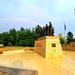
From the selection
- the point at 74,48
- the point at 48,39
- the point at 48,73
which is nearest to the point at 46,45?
the point at 48,39

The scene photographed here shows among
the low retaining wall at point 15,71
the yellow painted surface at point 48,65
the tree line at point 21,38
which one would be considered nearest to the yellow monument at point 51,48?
the yellow painted surface at point 48,65

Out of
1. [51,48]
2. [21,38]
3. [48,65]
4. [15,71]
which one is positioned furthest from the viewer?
[21,38]

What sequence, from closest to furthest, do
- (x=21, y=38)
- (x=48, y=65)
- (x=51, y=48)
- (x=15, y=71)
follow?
(x=15, y=71) → (x=48, y=65) → (x=51, y=48) → (x=21, y=38)

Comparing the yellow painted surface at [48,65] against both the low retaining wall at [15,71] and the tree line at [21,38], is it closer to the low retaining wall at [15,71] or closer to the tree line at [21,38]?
the low retaining wall at [15,71]

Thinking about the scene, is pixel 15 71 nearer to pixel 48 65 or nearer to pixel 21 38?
pixel 48 65

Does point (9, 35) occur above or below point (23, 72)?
above

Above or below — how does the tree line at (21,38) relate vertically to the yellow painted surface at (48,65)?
above

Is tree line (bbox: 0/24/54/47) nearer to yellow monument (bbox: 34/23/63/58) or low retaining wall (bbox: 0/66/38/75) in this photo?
yellow monument (bbox: 34/23/63/58)

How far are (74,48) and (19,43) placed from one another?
20.5 meters

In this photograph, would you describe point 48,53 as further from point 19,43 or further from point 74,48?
point 19,43

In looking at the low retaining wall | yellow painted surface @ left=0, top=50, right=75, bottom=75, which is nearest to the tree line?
yellow painted surface @ left=0, top=50, right=75, bottom=75

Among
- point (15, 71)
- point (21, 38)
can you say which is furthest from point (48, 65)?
point (21, 38)

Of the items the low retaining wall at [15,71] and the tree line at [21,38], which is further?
the tree line at [21,38]

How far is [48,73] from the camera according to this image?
251 inches
